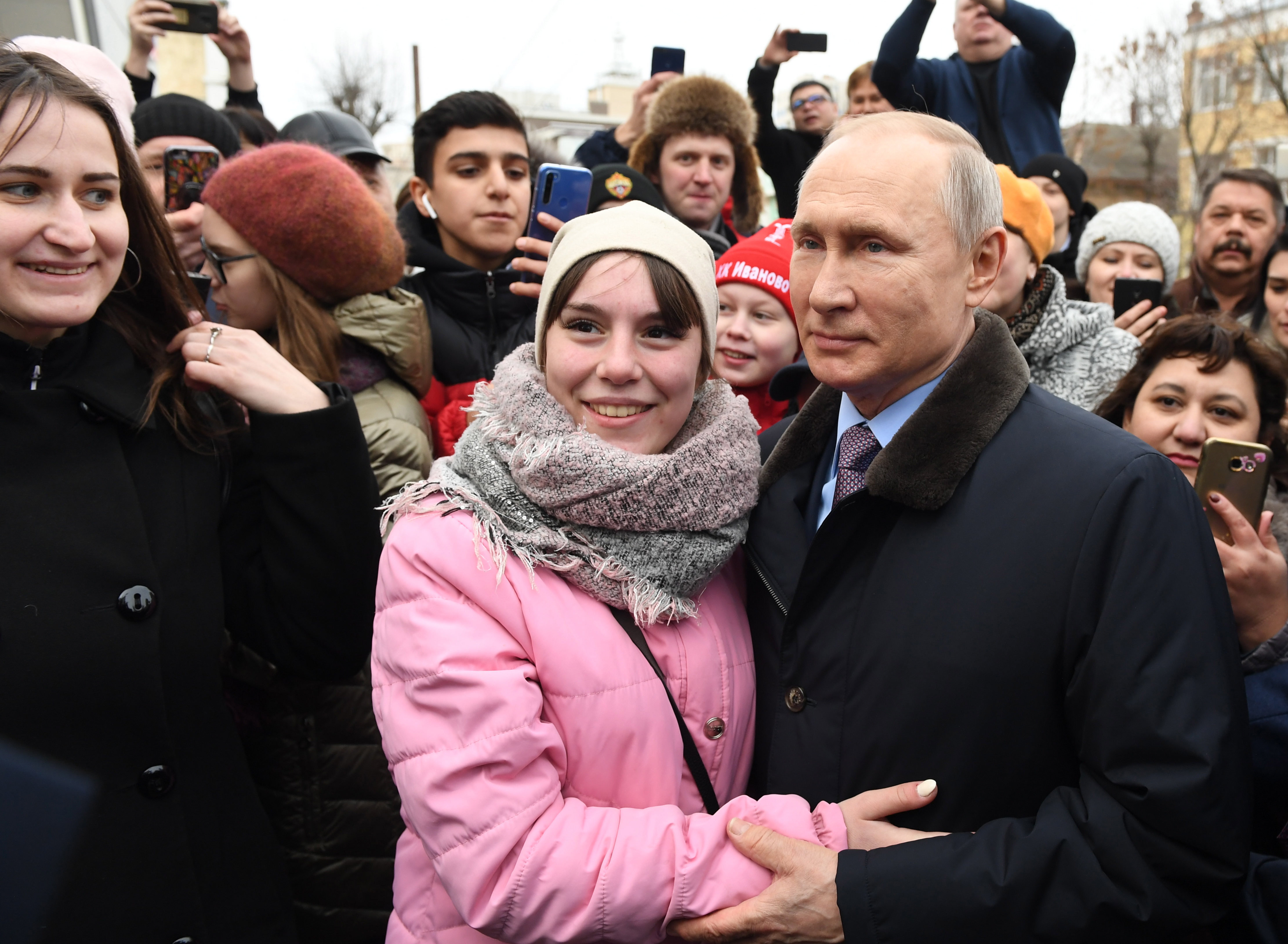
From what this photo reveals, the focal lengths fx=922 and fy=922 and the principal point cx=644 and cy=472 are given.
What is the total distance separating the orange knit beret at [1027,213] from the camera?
3.06 meters

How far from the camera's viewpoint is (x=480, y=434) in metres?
1.93

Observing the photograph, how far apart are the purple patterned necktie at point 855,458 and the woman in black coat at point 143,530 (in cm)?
108

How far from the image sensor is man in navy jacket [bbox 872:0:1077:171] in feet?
14.9

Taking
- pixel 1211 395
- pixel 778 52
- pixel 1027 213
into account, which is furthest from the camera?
pixel 778 52

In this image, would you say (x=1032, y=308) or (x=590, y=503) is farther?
(x=1032, y=308)

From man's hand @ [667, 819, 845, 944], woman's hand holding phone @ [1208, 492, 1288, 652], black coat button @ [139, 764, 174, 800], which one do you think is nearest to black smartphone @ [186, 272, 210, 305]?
black coat button @ [139, 764, 174, 800]

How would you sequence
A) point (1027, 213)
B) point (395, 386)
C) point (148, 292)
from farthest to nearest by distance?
1. point (1027, 213)
2. point (395, 386)
3. point (148, 292)

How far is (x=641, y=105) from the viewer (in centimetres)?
460

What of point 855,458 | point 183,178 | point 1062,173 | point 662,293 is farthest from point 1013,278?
point 183,178

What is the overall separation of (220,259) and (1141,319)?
3477 millimetres

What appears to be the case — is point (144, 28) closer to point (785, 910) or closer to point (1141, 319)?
Result: point (1141, 319)

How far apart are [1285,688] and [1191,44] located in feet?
87.5

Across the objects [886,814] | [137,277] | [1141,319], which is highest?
[137,277]

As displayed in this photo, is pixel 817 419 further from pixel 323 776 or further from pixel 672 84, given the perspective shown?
pixel 672 84
